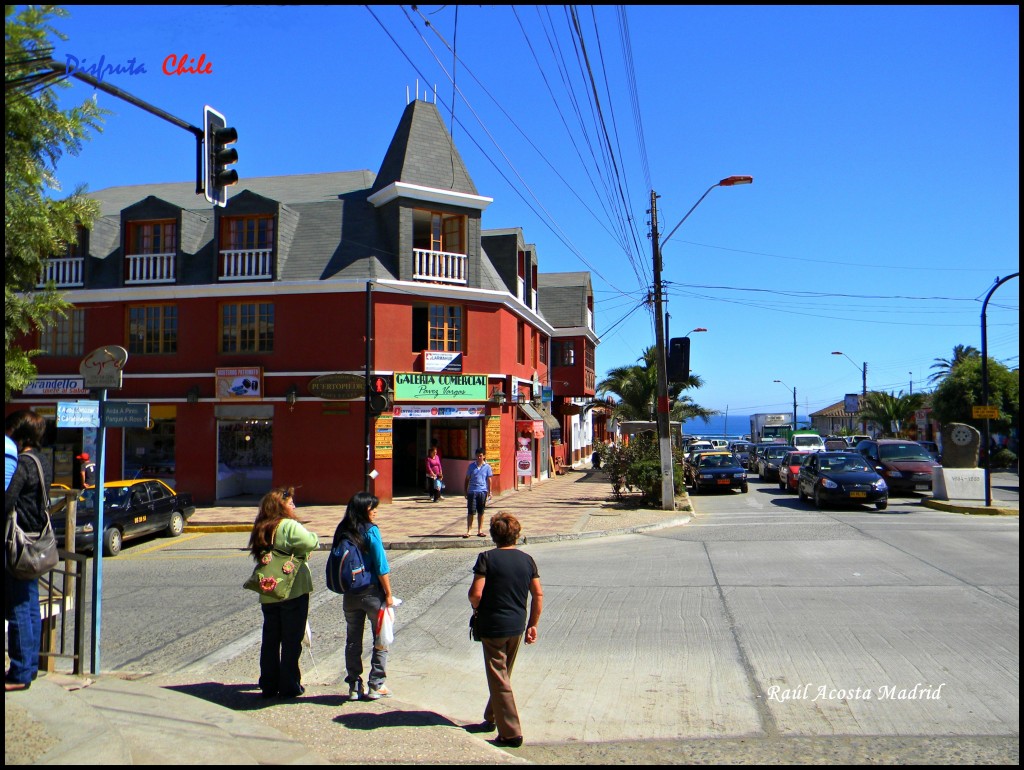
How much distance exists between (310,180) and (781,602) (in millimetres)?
23234

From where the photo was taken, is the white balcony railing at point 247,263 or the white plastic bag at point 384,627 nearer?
the white plastic bag at point 384,627

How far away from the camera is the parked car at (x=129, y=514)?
14416 mm

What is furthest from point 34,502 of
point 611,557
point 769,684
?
point 611,557

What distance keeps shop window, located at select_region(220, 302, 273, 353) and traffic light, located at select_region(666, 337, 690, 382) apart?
11.9m

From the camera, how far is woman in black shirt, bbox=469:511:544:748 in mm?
5238

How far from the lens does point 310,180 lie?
27.3 metres

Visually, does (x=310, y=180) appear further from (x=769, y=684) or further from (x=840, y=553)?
(x=769, y=684)

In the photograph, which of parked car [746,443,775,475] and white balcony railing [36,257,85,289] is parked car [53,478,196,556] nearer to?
white balcony railing [36,257,85,289]

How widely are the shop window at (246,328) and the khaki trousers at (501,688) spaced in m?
18.7

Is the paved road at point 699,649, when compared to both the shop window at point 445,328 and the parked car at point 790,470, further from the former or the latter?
the parked car at point 790,470

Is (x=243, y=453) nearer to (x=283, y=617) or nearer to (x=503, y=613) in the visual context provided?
(x=283, y=617)

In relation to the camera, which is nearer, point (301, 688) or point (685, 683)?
point (301, 688)

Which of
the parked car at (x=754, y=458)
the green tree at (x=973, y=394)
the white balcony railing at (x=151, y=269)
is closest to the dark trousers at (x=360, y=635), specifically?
the white balcony railing at (x=151, y=269)

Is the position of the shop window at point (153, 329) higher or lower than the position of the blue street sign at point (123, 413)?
higher
